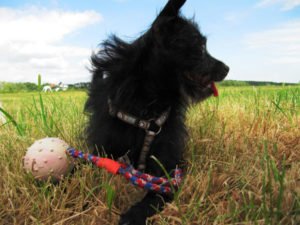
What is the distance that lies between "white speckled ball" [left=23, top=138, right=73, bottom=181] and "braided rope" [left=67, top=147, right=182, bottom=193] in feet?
0.47

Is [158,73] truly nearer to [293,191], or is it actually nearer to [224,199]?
[224,199]

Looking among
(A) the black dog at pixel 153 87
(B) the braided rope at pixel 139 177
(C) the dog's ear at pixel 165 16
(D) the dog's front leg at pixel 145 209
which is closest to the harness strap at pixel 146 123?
(A) the black dog at pixel 153 87

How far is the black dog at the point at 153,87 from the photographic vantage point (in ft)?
6.39

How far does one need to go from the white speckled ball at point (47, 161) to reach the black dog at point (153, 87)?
203mm

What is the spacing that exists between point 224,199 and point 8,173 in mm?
1188

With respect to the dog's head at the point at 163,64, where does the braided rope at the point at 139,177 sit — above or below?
below

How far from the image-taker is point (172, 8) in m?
1.89

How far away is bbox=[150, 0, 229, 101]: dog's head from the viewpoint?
1907 mm

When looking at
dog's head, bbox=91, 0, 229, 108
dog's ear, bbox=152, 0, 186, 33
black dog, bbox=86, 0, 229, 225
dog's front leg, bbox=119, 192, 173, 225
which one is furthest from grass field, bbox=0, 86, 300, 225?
dog's ear, bbox=152, 0, 186, 33

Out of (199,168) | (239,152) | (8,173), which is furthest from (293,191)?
(8,173)

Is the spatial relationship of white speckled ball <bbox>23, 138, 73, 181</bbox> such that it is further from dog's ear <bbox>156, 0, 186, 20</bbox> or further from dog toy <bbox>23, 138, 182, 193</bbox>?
dog's ear <bbox>156, 0, 186, 20</bbox>

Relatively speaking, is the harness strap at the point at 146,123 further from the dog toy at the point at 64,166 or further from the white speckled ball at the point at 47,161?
the white speckled ball at the point at 47,161

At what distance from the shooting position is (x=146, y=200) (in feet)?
5.99

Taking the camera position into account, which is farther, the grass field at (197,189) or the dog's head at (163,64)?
the dog's head at (163,64)
